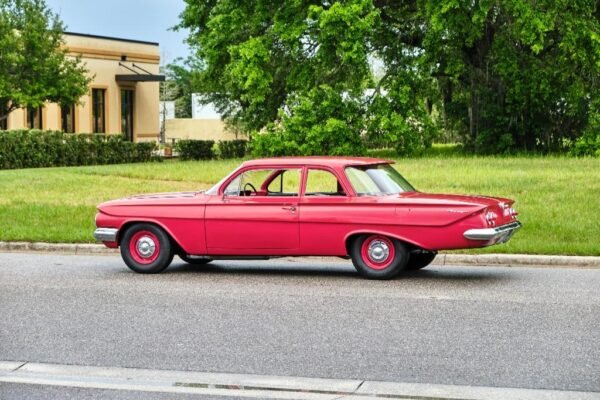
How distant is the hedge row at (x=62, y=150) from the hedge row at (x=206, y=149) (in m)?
1.61

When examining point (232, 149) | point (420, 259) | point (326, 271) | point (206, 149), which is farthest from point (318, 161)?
point (232, 149)

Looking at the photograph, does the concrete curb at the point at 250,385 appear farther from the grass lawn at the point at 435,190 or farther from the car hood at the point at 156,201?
the grass lawn at the point at 435,190

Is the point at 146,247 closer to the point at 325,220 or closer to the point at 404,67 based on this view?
the point at 325,220

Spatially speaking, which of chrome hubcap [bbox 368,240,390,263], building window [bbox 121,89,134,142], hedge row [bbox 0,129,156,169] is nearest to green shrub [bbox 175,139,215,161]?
hedge row [bbox 0,129,156,169]

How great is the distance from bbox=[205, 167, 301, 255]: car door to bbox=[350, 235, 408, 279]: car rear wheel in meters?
0.69

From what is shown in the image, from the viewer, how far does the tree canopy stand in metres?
37.6

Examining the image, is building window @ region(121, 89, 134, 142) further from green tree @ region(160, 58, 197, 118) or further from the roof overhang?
green tree @ region(160, 58, 197, 118)

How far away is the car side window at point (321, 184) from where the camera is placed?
12.7 metres

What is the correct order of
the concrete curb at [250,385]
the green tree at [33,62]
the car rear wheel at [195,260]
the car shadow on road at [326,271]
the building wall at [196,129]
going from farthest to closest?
the building wall at [196,129] < the green tree at [33,62] < the car rear wheel at [195,260] < the car shadow on road at [326,271] < the concrete curb at [250,385]

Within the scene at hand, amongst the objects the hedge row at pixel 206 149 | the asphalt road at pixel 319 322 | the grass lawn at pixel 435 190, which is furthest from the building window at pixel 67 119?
the asphalt road at pixel 319 322

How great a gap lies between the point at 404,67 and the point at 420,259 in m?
29.3

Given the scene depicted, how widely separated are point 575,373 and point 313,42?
34097mm

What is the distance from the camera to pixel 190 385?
7.32 meters

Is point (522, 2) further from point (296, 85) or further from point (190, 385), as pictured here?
point (190, 385)
